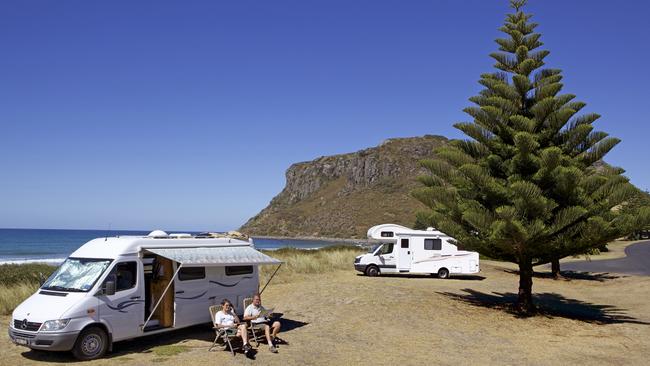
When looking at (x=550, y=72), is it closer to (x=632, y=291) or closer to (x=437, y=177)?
(x=437, y=177)

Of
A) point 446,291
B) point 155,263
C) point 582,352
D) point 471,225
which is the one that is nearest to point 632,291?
point 446,291

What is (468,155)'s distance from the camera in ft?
61.8

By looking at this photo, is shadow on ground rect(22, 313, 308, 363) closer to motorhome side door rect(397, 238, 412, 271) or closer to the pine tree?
the pine tree

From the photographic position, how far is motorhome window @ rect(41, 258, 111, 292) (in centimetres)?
1097

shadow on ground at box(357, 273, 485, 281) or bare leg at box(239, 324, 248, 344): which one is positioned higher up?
shadow on ground at box(357, 273, 485, 281)

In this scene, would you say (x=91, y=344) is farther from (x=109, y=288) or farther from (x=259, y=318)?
(x=259, y=318)

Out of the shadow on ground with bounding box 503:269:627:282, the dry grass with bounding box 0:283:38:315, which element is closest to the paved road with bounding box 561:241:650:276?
the shadow on ground with bounding box 503:269:627:282

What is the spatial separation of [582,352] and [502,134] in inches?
308

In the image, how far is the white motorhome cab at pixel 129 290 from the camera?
405 inches

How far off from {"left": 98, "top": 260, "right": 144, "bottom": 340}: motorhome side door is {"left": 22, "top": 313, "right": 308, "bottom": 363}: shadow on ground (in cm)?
40

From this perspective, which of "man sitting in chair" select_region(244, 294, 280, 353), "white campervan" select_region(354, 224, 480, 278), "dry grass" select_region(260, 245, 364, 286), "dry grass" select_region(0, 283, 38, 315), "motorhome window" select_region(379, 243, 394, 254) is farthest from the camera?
"motorhome window" select_region(379, 243, 394, 254)


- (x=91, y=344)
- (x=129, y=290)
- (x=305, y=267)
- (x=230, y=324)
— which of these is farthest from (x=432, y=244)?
(x=91, y=344)

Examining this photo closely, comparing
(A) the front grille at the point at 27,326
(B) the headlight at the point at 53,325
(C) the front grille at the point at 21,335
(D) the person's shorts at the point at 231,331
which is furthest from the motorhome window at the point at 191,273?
(C) the front grille at the point at 21,335

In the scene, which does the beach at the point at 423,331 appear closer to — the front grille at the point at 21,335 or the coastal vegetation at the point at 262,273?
the front grille at the point at 21,335
